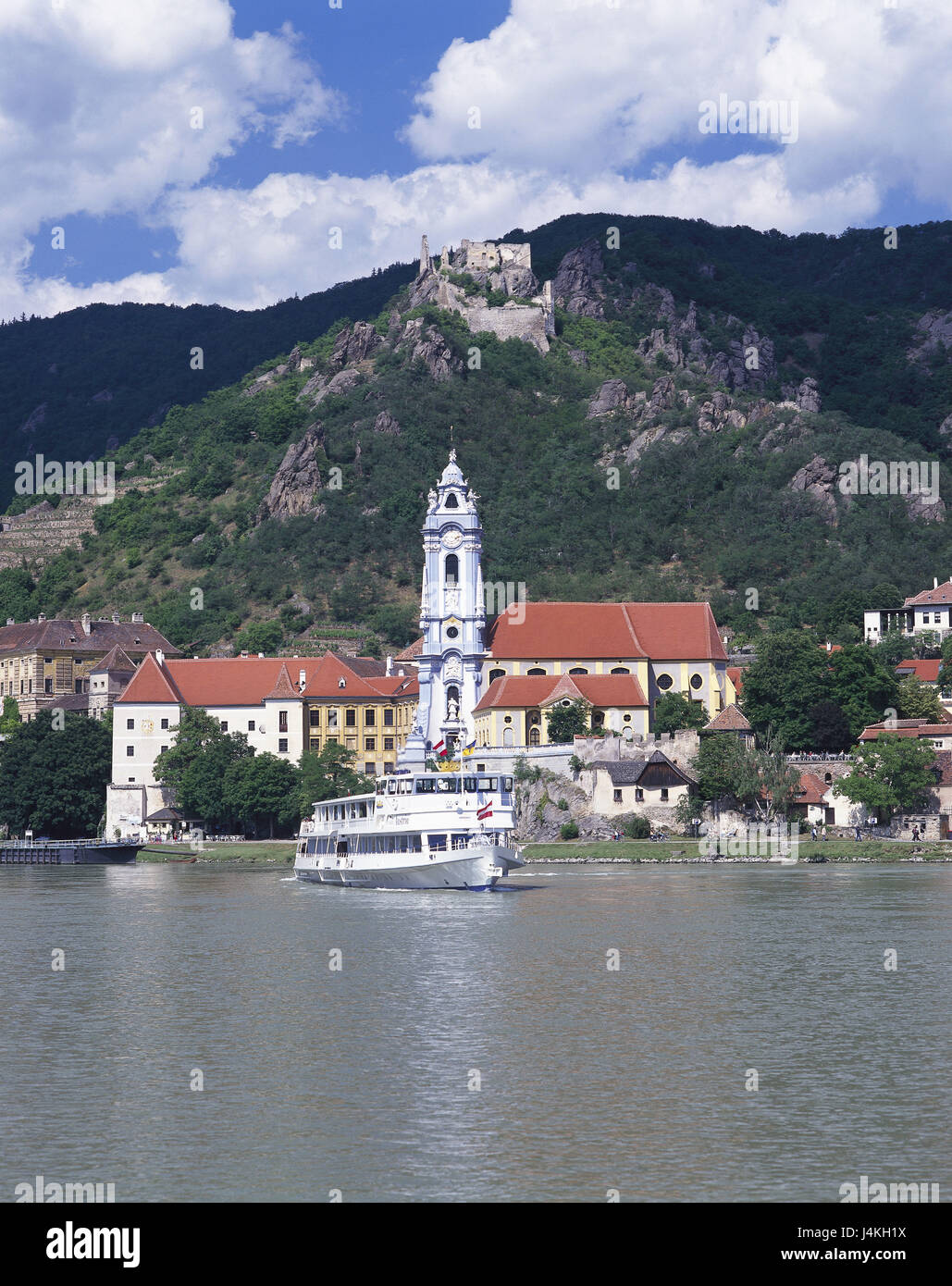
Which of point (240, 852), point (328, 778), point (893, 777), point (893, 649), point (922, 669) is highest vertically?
point (893, 649)

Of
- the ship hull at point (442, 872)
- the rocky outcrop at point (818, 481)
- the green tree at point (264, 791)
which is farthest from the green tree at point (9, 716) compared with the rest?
the rocky outcrop at point (818, 481)

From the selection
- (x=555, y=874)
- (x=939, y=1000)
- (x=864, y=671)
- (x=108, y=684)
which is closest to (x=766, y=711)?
(x=864, y=671)

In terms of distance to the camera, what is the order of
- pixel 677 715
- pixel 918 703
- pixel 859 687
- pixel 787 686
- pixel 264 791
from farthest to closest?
pixel 264 791, pixel 677 715, pixel 918 703, pixel 859 687, pixel 787 686

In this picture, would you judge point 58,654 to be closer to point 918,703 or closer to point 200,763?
point 200,763

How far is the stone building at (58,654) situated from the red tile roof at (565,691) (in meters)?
51.2

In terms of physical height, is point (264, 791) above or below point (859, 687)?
below

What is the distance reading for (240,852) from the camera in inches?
4439

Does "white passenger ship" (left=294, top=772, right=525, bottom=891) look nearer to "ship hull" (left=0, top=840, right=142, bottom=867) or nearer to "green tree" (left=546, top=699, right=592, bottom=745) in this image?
"green tree" (left=546, top=699, right=592, bottom=745)

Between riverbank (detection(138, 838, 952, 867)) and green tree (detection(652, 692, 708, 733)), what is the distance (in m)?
14.5

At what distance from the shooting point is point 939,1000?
1586 inches

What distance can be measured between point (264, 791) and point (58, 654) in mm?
50065

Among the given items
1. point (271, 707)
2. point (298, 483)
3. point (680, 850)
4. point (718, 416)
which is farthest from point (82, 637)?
point (680, 850)

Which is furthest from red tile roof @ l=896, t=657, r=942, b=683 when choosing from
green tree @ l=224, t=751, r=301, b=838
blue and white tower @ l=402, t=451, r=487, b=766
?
green tree @ l=224, t=751, r=301, b=838

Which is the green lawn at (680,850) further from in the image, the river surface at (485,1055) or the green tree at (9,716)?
the green tree at (9,716)
